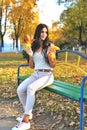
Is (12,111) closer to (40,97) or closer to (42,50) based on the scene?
(40,97)

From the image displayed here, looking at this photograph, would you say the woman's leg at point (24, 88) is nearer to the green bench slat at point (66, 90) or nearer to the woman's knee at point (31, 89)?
the woman's knee at point (31, 89)

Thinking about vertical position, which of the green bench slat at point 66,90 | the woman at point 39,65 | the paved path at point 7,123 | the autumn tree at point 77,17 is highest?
the autumn tree at point 77,17

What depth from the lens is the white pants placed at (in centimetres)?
495

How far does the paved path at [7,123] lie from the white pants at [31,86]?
35 cm

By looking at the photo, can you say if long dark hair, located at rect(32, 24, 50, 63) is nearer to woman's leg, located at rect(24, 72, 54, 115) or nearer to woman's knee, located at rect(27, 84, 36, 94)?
woman's leg, located at rect(24, 72, 54, 115)

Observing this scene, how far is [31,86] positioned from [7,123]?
2.42 feet

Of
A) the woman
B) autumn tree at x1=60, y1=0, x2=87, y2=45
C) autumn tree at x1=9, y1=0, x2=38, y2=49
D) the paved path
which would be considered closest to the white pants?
the woman

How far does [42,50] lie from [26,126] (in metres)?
1.24

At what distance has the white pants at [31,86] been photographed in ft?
16.2

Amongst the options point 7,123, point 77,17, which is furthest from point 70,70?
point 77,17

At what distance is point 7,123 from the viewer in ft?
17.4

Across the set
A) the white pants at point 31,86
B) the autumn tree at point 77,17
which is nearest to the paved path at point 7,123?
the white pants at point 31,86

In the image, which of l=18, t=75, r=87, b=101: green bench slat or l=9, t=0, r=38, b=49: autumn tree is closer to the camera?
l=18, t=75, r=87, b=101: green bench slat

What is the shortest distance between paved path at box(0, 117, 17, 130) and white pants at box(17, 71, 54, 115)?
1.16 ft
